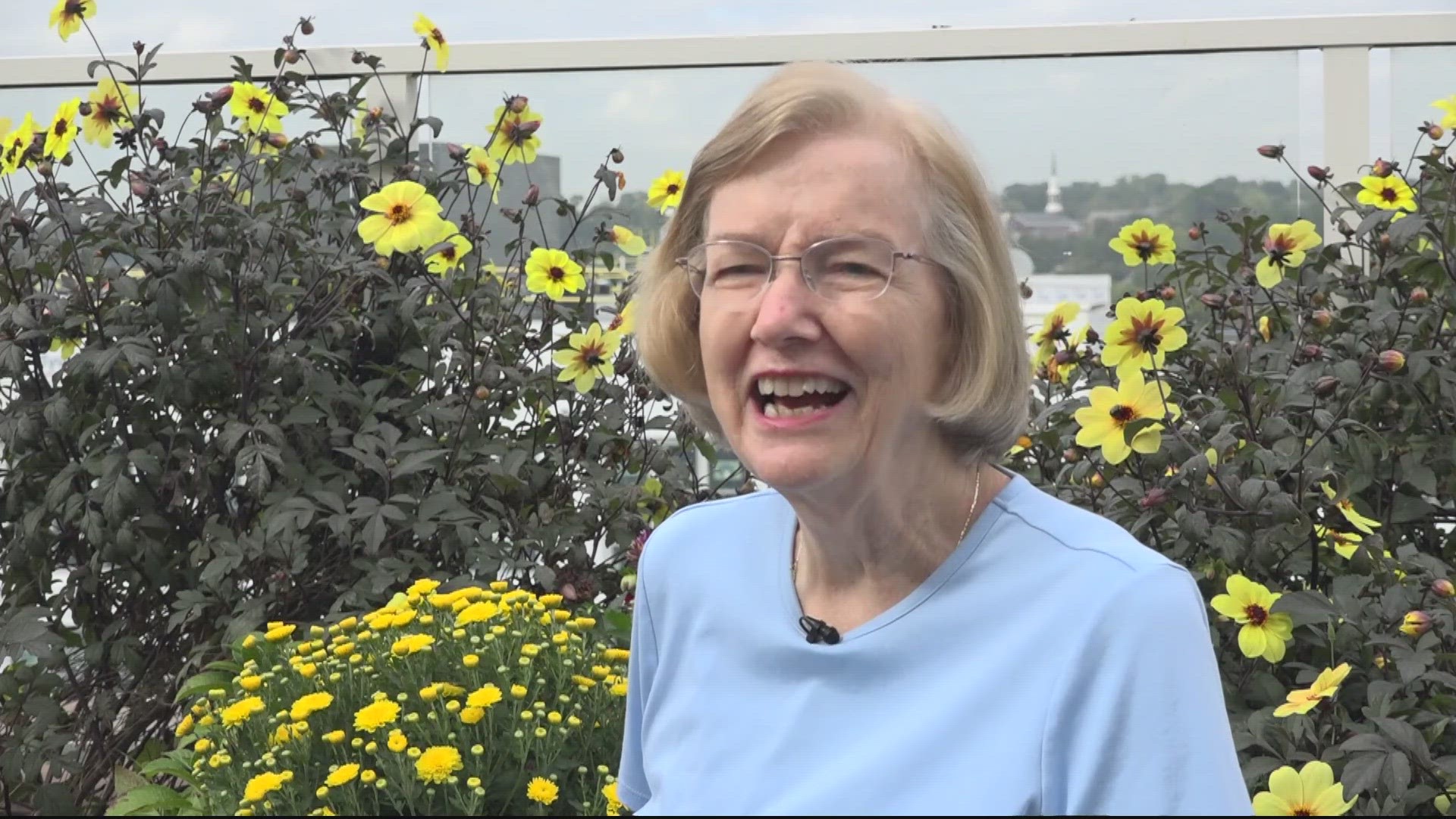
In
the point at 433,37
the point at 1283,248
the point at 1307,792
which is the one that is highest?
the point at 433,37

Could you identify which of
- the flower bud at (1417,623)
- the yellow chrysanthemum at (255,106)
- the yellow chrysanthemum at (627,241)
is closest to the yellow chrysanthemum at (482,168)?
the yellow chrysanthemum at (627,241)

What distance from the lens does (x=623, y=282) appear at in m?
3.34

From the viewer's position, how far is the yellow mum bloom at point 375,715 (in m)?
1.92

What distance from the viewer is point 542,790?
1.92 m

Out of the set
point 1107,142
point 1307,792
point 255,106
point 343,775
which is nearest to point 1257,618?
point 1307,792

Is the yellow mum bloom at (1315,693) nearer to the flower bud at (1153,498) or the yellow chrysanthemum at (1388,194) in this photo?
the flower bud at (1153,498)

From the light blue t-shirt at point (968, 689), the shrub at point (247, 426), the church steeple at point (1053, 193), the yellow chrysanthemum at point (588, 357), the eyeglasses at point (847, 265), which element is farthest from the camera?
the church steeple at point (1053, 193)

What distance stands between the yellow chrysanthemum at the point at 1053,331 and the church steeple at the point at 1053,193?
0.75m

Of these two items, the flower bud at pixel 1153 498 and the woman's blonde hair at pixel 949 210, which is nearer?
the woman's blonde hair at pixel 949 210

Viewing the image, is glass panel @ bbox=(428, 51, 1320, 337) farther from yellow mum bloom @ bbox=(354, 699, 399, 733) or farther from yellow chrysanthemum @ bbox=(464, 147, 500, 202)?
yellow mum bloom @ bbox=(354, 699, 399, 733)

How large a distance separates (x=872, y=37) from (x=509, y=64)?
2.95ft

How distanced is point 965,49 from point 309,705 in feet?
7.69

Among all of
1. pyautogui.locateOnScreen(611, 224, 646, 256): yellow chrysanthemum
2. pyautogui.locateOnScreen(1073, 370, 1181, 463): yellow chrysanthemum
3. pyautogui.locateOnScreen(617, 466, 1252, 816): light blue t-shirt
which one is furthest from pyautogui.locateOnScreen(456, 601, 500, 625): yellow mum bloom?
pyautogui.locateOnScreen(611, 224, 646, 256): yellow chrysanthemum

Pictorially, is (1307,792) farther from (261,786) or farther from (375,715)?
(261,786)
